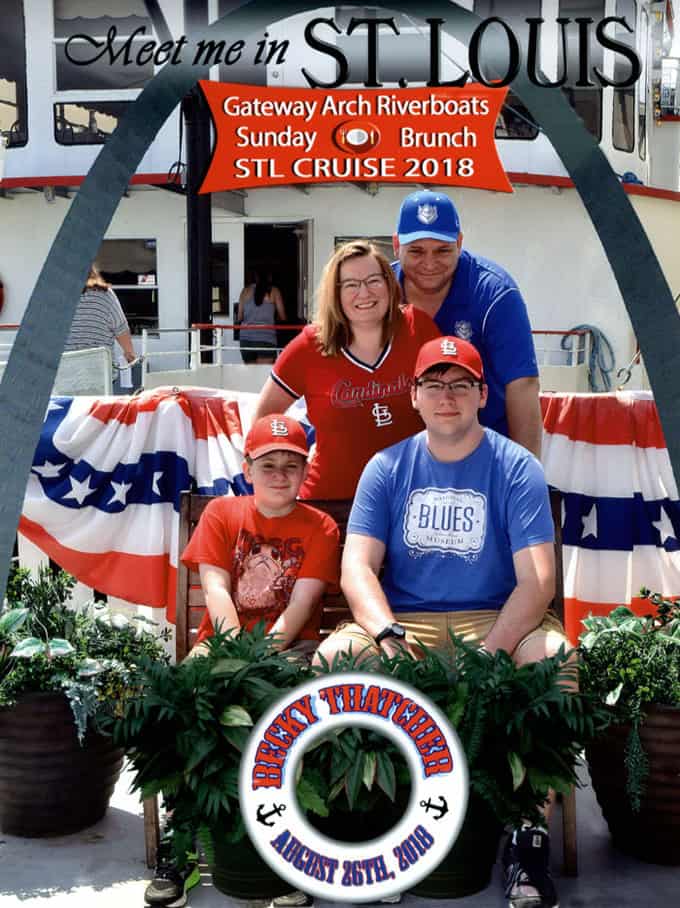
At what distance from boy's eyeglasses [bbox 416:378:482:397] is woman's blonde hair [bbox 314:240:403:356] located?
37 centimetres

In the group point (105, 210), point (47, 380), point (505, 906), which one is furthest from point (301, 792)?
point (105, 210)

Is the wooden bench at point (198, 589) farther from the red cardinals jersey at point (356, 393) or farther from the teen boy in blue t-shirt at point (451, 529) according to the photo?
the teen boy in blue t-shirt at point (451, 529)

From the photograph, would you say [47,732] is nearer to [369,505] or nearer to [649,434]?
[369,505]

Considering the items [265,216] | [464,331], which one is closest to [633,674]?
[464,331]

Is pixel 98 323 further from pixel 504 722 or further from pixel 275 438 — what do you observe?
pixel 504 722

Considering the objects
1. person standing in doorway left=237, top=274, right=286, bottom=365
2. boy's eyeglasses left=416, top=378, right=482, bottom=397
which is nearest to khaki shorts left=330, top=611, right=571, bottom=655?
boy's eyeglasses left=416, top=378, right=482, bottom=397

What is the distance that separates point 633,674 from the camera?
9.53 ft

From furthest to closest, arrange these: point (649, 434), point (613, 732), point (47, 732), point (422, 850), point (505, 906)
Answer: point (649, 434) → point (47, 732) → point (613, 732) → point (505, 906) → point (422, 850)

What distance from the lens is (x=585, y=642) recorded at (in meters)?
3.08

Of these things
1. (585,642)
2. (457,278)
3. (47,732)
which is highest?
(457,278)

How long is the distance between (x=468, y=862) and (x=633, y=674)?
2.25ft

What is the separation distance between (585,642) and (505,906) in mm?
743

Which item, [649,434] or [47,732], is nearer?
[47,732]

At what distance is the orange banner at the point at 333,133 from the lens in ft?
11.0
